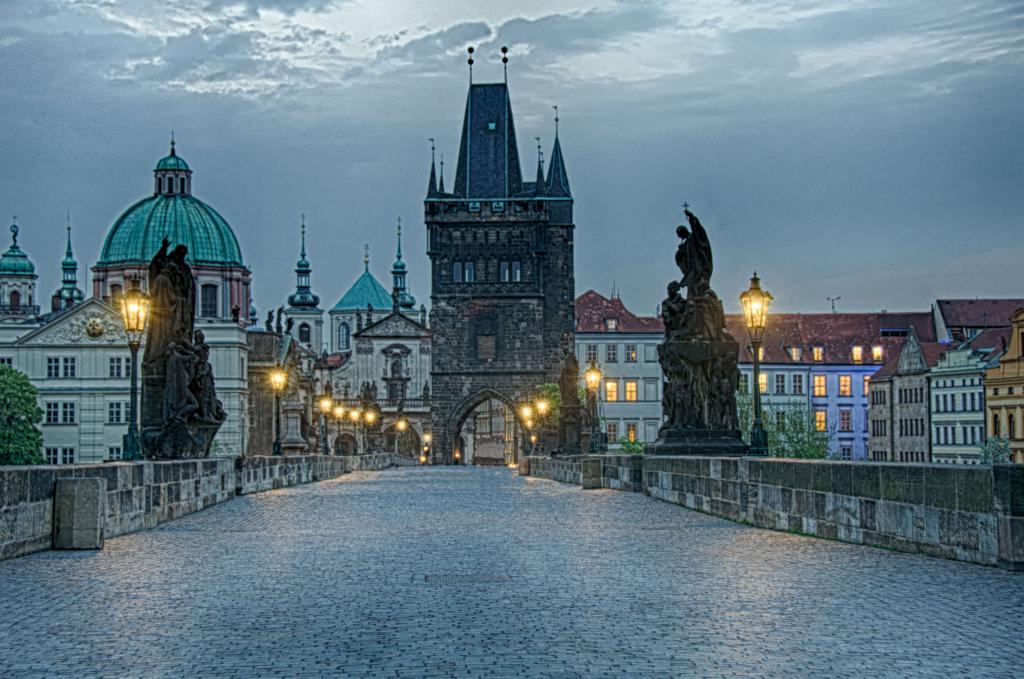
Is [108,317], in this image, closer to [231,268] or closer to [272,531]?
[231,268]

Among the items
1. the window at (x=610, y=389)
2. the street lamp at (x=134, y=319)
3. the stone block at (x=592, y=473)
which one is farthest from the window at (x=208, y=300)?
the street lamp at (x=134, y=319)

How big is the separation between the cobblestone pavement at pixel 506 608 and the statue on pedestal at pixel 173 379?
837 cm

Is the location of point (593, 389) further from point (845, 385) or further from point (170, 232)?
point (170, 232)

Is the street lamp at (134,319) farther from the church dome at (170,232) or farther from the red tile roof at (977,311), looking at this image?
the church dome at (170,232)

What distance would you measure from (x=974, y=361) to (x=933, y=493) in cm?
8337

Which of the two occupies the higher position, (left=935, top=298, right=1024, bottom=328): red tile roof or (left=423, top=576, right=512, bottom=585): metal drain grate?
(left=935, top=298, right=1024, bottom=328): red tile roof

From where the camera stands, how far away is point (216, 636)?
1003 centimetres

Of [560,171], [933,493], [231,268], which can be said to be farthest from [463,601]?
[231,268]

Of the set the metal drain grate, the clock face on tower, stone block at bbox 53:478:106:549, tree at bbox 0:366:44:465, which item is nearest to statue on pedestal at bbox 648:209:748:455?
stone block at bbox 53:478:106:549

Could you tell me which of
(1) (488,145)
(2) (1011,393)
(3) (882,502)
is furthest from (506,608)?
(1) (488,145)

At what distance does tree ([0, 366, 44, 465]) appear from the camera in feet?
293

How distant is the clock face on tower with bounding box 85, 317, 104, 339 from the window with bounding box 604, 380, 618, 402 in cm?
3616

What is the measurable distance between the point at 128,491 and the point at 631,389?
99.2m

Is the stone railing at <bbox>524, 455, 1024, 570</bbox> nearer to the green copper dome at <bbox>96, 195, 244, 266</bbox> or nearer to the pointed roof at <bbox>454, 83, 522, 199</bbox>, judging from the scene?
the pointed roof at <bbox>454, 83, 522, 199</bbox>
